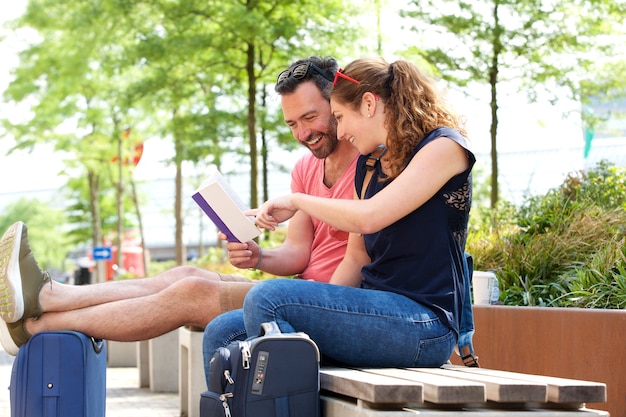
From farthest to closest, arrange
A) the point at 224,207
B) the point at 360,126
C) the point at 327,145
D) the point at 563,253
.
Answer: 1. the point at 563,253
2. the point at 327,145
3. the point at 224,207
4. the point at 360,126

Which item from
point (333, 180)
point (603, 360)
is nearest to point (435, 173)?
point (333, 180)

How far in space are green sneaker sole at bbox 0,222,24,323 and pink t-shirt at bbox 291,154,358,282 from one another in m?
1.28

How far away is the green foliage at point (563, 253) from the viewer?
489 cm

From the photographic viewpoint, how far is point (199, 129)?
1602cm

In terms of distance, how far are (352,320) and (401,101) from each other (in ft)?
2.53

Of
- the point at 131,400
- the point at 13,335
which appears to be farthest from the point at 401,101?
the point at 131,400

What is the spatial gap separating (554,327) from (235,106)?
1263 cm

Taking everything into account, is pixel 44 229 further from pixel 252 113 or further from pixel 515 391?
pixel 515 391

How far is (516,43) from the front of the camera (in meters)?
14.8

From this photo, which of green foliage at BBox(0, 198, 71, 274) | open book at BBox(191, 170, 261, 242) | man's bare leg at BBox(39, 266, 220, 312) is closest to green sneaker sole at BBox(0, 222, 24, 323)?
man's bare leg at BBox(39, 266, 220, 312)

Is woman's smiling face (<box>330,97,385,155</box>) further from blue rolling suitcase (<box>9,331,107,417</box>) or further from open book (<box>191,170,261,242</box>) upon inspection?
blue rolling suitcase (<box>9,331,107,417</box>)

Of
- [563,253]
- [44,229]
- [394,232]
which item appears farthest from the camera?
[44,229]

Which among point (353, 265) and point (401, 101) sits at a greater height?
point (401, 101)

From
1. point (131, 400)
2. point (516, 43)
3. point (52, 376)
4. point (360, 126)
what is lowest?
point (131, 400)
